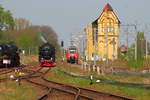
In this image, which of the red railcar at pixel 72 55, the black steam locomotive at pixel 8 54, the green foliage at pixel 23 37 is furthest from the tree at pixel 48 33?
the black steam locomotive at pixel 8 54

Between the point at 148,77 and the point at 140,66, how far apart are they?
17.1 meters

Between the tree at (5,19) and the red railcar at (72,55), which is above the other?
the tree at (5,19)

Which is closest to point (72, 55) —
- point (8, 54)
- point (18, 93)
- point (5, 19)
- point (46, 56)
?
point (46, 56)

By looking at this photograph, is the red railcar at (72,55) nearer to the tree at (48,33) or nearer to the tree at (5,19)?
the tree at (5,19)

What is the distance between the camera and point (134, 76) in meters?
36.5

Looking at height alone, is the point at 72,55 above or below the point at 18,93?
above

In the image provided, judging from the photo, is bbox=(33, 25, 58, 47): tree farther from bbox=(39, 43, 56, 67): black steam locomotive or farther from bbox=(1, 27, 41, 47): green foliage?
bbox=(39, 43, 56, 67): black steam locomotive

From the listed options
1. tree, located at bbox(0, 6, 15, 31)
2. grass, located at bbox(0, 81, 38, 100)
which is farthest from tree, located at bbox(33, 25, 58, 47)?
grass, located at bbox(0, 81, 38, 100)

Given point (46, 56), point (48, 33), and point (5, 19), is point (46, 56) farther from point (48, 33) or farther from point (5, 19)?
point (48, 33)

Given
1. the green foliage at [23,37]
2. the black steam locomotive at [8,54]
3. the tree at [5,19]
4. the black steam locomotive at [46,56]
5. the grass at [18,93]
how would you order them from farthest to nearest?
the green foliage at [23,37] → the tree at [5,19] → the black steam locomotive at [46,56] → the black steam locomotive at [8,54] → the grass at [18,93]

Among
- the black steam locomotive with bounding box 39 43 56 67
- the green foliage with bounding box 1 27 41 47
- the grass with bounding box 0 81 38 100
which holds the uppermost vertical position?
the green foliage with bounding box 1 27 41 47

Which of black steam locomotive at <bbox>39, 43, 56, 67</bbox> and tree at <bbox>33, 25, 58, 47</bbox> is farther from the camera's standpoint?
tree at <bbox>33, 25, 58, 47</bbox>

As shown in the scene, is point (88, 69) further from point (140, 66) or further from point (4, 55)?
point (4, 55)

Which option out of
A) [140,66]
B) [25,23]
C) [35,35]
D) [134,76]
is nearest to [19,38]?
[35,35]
